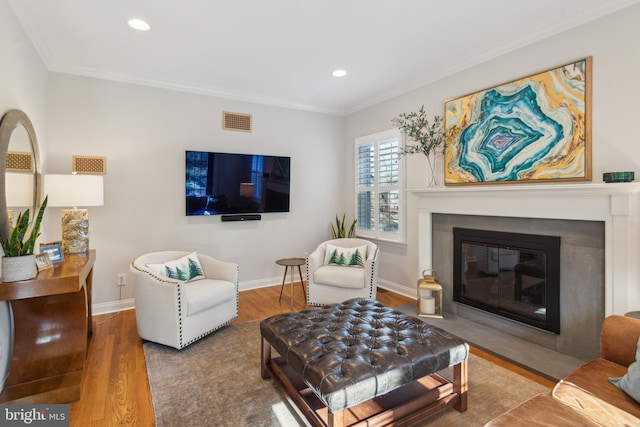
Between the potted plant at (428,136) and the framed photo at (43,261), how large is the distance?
349 centimetres

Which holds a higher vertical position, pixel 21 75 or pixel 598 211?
pixel 21 75

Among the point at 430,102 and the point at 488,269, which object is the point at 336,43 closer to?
the point at 430,102

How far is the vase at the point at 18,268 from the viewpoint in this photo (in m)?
1.88

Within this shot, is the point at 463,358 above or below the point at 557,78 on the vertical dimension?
below

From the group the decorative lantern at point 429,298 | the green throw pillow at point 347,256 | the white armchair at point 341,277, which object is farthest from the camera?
the green throw pillow at point 347,256

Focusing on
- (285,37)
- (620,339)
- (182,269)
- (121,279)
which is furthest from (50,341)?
(620,339)

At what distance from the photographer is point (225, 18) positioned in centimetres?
262

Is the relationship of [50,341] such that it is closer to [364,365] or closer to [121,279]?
[121,279]

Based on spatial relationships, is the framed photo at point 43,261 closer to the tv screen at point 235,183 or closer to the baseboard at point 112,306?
the baseboard at point 112,306

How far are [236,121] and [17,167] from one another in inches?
97.2

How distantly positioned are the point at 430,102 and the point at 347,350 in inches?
124

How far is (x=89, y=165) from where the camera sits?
11.7ft

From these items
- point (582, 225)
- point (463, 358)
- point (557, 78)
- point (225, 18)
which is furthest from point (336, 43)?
point (463, 358)

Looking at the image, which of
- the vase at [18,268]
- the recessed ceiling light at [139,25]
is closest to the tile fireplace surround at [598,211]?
the recessed ceiling light at [139,25]
